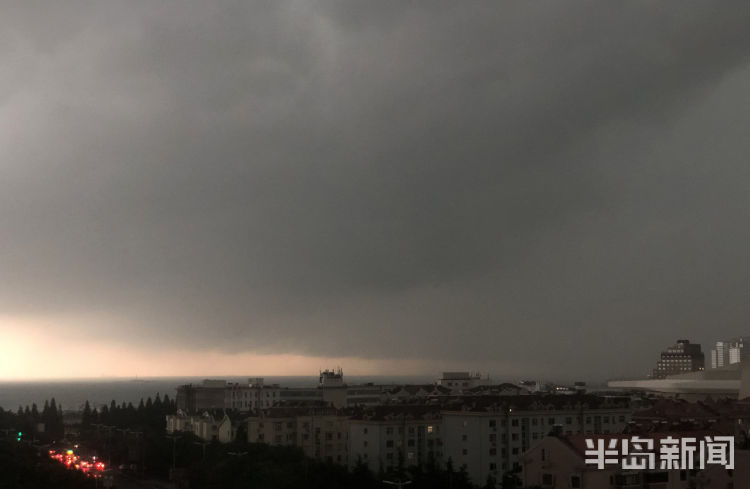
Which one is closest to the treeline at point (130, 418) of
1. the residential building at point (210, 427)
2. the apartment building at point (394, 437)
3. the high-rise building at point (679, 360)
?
the residential building at point (210, 427)

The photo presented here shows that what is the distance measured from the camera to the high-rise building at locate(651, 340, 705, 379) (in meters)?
134

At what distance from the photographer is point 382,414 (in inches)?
1341

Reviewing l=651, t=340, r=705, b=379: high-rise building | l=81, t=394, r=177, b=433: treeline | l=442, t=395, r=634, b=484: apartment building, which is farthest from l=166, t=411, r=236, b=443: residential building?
l=651, t=340, r=705, b=379: high-rise building

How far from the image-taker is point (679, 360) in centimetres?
13488

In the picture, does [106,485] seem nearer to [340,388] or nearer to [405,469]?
[405,469]

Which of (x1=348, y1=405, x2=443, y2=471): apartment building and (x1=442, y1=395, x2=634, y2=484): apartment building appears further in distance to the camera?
(x1=348, y1=405, x2=443, y2=471): apartment building

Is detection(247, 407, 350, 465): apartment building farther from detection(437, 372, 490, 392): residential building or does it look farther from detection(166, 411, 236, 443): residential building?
A: detection(437, 372, 490, 392): residential building

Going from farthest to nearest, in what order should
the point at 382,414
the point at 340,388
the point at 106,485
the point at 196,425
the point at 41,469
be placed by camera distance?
the point at 340,388 < the point at 196,425 < the point at 382,414 < the point at 41,469 < the point at 106,485

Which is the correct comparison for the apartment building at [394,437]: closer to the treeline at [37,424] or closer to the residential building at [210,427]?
the residential building at [210,427]

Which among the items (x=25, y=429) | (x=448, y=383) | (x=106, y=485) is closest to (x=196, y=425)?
(x=25, y=429)

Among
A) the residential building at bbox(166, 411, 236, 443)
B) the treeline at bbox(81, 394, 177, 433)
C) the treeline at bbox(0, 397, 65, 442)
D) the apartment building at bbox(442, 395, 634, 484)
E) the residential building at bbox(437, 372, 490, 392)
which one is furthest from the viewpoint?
the residential building at bbox(437, 372, 490, 392)

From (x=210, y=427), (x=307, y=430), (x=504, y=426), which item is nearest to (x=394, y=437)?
(x=504, y=426)

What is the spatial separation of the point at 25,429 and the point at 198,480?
22.4 meters

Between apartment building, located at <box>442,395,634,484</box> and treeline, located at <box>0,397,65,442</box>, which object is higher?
apartment building, located at <box>442,395,634,484</box>
